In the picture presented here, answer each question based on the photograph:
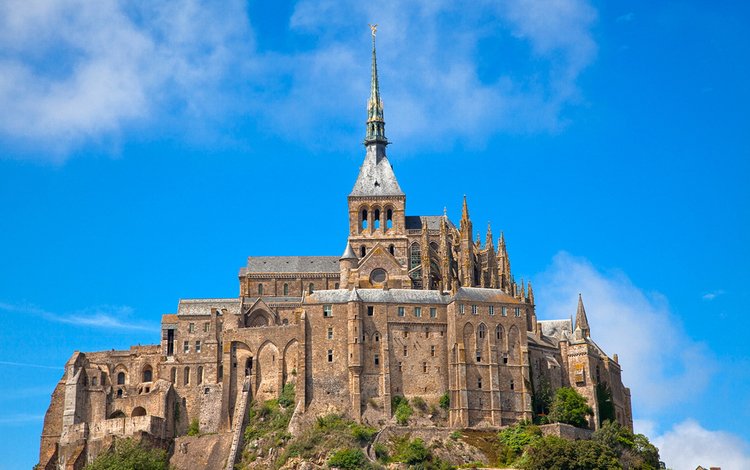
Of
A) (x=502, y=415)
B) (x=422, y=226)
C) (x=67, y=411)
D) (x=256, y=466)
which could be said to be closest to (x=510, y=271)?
(x=422, y=226)

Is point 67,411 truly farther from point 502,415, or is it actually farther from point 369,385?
point 502,415

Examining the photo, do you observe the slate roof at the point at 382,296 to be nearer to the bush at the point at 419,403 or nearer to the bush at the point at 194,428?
the bush at the point at 419,403

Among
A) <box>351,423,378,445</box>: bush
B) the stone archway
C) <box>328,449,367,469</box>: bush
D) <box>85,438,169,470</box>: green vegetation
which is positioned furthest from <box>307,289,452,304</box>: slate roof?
<box>85,438,169,470</box>: green vegetation

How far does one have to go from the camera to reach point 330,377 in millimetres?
125188

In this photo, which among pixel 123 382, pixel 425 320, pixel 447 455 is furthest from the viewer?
pixel 123 382

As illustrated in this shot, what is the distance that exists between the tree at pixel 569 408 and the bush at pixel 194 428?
107 ft

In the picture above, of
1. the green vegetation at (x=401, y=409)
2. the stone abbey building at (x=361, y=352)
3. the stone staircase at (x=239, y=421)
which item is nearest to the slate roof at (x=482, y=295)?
the stone abbey building at (x=361, y=352)

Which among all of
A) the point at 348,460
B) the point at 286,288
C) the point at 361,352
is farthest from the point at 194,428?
the point at 286,288

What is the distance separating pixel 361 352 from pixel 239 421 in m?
12.8

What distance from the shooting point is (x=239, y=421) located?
12594 cm

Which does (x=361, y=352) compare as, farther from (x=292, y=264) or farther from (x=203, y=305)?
(x=292, y=264)

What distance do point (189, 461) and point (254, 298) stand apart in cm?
2235

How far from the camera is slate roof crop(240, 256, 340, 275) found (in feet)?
475

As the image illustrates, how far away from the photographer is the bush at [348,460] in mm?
116188
